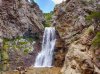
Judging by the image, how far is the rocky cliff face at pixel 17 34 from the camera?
53.2 metres

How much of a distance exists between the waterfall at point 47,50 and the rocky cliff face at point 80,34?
10.7 ft

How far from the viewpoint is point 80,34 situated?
49750mm

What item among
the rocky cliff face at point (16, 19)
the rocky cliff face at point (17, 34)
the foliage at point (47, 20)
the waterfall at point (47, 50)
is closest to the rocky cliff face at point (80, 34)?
the waterfall at point (47, 50)

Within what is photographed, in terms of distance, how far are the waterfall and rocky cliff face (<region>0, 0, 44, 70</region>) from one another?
1.31 meters

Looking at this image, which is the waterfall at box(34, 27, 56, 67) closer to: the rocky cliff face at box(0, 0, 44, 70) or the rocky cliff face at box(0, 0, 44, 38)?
the rocky cliff face at box(0, 0, 44, 70)

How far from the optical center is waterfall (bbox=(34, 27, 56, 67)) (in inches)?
2167

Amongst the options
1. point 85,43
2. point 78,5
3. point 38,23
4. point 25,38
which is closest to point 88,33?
point 85,43

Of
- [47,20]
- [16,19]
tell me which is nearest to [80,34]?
[16,19]

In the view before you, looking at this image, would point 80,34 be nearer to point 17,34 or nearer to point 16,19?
point 17,34

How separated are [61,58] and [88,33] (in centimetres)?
958

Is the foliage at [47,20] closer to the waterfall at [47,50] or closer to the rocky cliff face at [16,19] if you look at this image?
the rocky cliff face at [16,19]

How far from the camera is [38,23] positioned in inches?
2638

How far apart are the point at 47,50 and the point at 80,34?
11325 mm

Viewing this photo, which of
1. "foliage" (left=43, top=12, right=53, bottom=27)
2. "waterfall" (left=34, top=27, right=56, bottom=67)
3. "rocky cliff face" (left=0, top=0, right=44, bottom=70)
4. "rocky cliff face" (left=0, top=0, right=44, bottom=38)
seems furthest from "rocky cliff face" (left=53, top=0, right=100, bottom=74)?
"foliage" (left=43, top=12, right=53, bottom=27)
